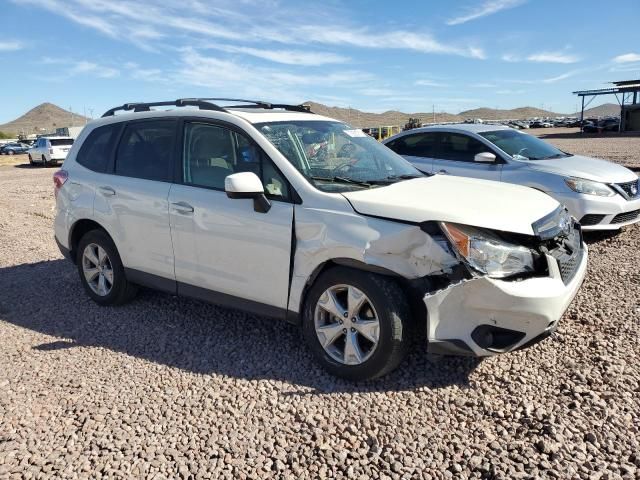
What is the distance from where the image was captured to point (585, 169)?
273 inches

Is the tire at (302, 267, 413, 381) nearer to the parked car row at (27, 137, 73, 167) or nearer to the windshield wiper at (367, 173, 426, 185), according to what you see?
the windshield wiper at (367, 173, 426, 185)

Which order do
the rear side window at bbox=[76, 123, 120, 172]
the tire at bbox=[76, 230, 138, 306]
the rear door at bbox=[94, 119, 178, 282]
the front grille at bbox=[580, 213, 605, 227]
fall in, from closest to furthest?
the rear door at bbox=[94, 119, 178, 282], the tire at bbox=[76, 230, 138, 306], the rear side window at bbox=[76, 123, 120, 172], the front grille at bbox=[580, 213, 605, 227]

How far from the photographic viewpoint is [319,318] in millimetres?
3592

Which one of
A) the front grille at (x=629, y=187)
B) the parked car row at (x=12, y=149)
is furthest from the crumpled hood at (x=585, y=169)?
the parked car row at (x=12, y=149)

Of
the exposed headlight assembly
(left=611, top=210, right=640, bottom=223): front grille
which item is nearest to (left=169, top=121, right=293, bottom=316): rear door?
the exposed headlight assembly

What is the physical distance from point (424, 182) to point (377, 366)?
4.98 feet

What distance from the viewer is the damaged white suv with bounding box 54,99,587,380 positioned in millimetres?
3143

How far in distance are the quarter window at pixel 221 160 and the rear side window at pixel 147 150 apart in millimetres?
213

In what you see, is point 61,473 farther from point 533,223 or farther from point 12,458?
point 533,223

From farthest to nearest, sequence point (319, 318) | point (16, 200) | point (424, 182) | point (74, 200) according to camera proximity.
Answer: point (16, 200) < point (74, 200) < point (424, 182) < point (319, 318)

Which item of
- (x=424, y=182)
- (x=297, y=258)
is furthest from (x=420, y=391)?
(x=424, y=182)

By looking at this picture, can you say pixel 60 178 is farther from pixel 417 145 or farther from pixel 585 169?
pixel 585 169

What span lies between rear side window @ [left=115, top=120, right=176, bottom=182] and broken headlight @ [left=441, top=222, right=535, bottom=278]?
251cm

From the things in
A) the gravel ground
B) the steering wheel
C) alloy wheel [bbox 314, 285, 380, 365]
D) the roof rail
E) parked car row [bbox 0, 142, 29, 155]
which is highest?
parked car row [bbox 0, 142, 29, 155]
